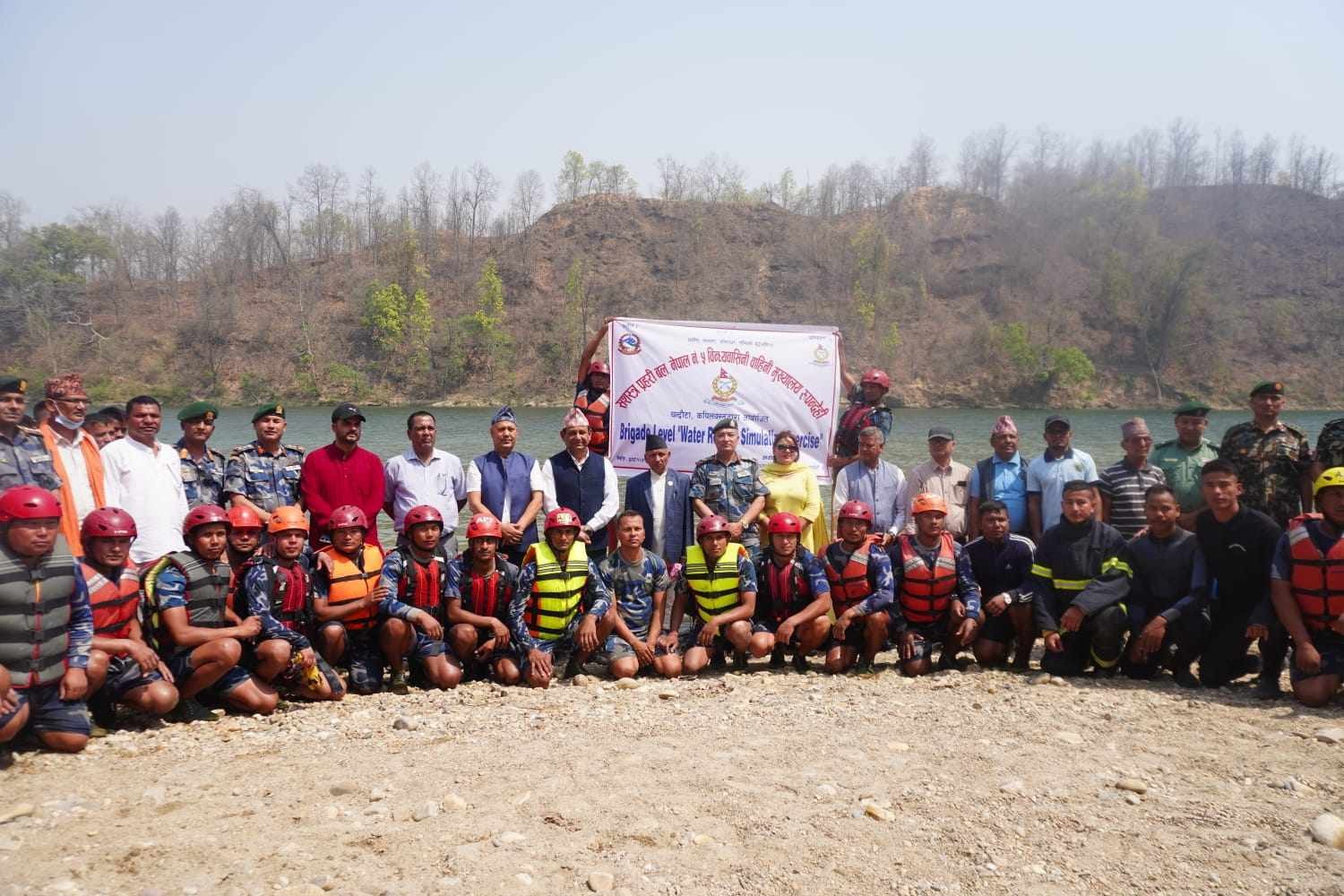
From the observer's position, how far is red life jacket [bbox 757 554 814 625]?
702 cm

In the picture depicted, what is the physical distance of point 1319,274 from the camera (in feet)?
250

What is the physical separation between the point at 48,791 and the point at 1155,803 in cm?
546

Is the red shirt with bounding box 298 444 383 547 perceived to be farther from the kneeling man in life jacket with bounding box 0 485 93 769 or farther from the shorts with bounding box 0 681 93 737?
the shorts with bounding box 0 681 93 737

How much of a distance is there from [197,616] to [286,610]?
23.4 inches

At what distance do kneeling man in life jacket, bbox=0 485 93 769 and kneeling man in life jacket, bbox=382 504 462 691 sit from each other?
1.89 metres

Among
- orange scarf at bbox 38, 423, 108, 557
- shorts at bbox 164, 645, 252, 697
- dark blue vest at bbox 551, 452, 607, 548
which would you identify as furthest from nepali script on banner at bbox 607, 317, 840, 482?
orange scarf at bbox 38, 423, 108, 557

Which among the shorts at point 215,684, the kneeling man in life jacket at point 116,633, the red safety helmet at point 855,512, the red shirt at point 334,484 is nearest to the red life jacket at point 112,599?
the kneeling man in life jacket at point 116,633

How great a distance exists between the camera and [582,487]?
302 inches

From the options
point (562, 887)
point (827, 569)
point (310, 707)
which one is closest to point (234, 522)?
point (310, 707)

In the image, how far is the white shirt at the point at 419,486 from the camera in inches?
292

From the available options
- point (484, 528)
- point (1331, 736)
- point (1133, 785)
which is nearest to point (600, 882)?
point (1133, 785)

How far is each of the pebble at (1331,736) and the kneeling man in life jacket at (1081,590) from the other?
1398 mm

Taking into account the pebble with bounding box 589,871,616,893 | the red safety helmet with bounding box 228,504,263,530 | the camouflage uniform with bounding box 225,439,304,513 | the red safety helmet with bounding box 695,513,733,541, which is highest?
the camouflage uniform with bounding box 225,439,304,513

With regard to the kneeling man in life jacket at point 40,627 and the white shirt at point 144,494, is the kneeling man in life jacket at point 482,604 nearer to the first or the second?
the white shirt at point 144,494
